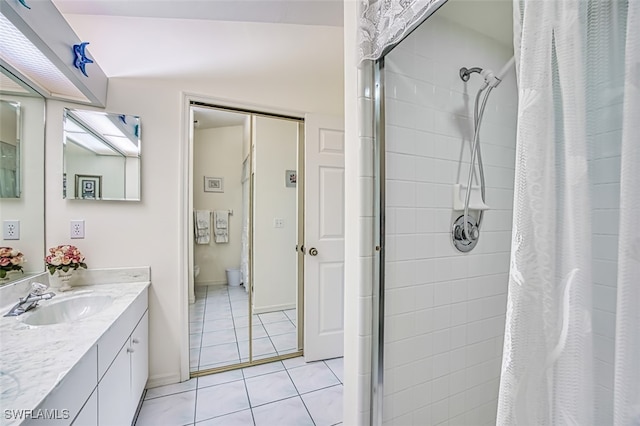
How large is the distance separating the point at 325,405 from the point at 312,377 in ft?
1.03

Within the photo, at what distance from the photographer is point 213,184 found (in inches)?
89.4

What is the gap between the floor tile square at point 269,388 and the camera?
1800 mm

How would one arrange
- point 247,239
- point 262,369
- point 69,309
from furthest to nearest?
point 247,239
point 262,369
point 69,309

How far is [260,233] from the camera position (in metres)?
2.39

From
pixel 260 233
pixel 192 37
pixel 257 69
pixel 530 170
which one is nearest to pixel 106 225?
pixel 260 233

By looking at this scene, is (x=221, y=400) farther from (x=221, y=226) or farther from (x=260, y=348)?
(x=221, y=226)

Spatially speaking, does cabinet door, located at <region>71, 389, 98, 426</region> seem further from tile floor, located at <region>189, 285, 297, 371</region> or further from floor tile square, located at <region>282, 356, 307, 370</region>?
floor tile square, located at <region>282, 356, 307, 370</region>

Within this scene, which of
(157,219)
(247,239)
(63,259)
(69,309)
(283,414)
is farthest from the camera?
(247,239)

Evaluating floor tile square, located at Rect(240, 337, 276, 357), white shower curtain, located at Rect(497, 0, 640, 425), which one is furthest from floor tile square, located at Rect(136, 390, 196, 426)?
white shower curtain, located at Rect(497, 0, 640, 425)

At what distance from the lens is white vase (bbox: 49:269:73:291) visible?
155 centimetres

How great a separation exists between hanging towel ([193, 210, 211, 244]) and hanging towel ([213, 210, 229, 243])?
0.06 metres

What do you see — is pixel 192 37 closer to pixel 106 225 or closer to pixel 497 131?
pixel 106 225

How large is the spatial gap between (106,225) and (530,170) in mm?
2237

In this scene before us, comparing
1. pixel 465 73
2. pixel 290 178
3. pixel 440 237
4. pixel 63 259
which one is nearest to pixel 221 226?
pixel 290 178
